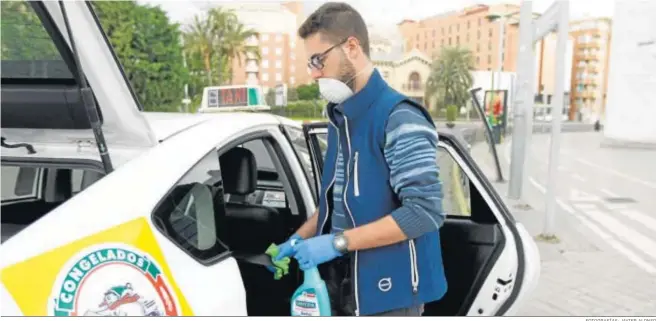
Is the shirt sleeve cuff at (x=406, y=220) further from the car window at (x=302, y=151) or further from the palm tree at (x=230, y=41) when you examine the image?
the palm tree at (x=230, y=41)

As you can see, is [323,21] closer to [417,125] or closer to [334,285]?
[417,125]

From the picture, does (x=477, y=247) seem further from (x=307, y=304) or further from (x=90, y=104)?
(x=90, y=104)

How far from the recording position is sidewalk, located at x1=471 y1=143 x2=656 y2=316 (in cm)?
427

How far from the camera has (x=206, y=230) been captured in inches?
67.8

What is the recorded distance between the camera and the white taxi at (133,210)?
1.30m

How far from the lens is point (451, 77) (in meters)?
45.2

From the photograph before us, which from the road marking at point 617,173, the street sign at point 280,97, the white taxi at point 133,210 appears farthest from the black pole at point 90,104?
the road marking at point 617,173

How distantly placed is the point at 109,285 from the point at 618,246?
633 centimetres

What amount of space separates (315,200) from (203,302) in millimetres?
1397

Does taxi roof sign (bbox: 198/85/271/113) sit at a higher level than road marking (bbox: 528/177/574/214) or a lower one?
higher

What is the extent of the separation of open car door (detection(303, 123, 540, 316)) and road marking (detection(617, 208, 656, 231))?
5.99 metres

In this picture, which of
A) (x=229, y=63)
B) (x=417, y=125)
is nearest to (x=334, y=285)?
(x=417, y=125)

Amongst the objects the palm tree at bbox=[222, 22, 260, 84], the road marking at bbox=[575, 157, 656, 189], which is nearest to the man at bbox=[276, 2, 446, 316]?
the road marking at bbox=[575, 157, 656, 189]

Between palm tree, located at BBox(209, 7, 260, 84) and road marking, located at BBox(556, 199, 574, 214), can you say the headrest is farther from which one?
palm tree, located at BBox(209, 7, 260, 84)
